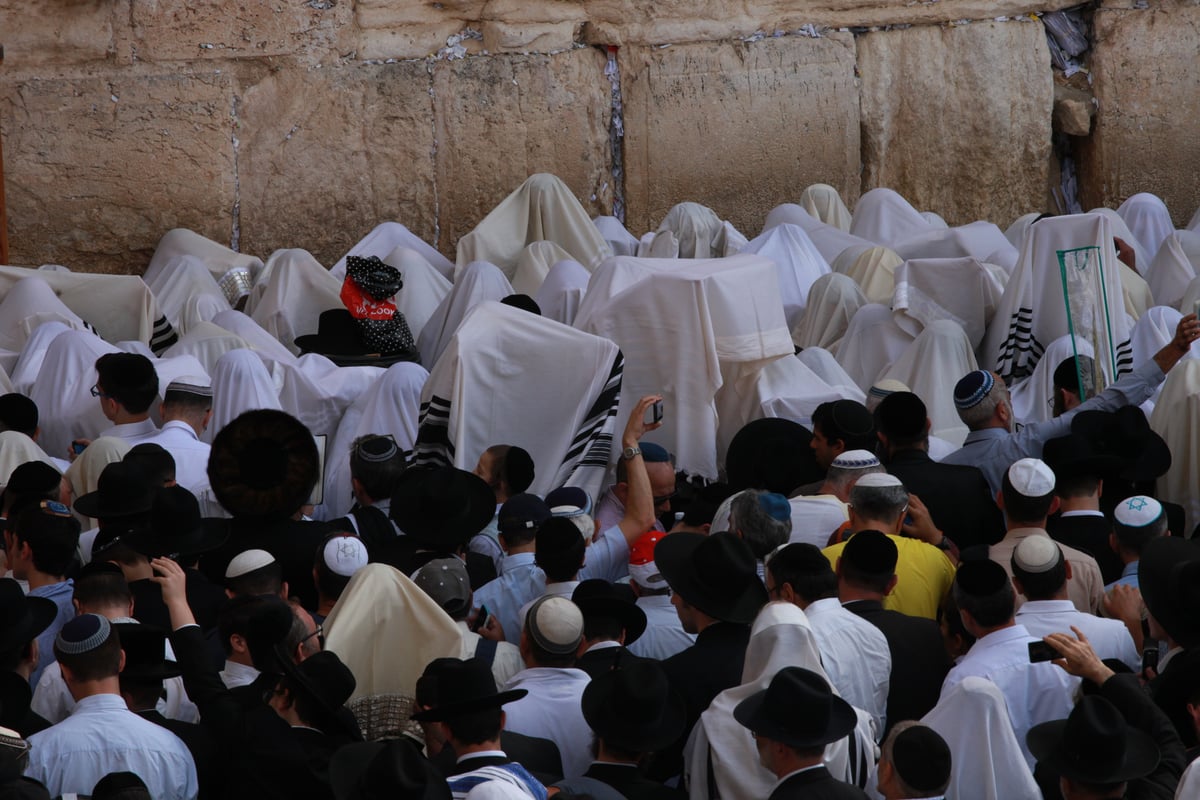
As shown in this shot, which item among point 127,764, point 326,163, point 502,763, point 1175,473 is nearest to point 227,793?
point 127,764

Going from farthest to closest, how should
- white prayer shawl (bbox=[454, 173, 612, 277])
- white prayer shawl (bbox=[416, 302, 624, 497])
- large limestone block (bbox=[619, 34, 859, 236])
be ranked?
large limestone block (bbox=[619, 34, 859, 236]), white prayer shawl (bbox=[454, 173, 612, 277]), white prayer shawl (bbox=[416, 302, 624, 497])

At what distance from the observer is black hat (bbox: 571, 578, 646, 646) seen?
4367 millimetres

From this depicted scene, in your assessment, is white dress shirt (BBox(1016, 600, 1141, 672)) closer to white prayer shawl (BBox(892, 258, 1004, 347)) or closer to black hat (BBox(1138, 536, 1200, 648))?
black hat (BBox(1138, 536, 1200, 648))

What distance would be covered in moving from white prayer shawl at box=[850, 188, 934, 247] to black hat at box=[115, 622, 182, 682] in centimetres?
761

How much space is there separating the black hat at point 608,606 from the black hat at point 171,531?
121cm

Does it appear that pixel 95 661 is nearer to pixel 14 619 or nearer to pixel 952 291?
pixel 14 619

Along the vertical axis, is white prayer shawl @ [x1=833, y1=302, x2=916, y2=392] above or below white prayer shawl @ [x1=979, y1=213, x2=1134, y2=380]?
below

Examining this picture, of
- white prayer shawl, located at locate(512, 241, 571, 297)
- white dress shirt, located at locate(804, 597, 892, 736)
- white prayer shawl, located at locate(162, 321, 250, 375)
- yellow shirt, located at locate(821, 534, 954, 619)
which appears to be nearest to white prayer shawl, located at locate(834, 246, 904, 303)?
white prayer shawl, located at locate(512, 241, 571, 297)

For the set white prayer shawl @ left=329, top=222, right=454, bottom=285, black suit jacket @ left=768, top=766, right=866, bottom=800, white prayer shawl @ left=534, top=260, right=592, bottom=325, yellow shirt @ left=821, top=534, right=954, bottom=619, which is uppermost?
black suit jacket @ left=768, top=766, right=866, bottom=800

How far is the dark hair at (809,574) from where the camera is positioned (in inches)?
169

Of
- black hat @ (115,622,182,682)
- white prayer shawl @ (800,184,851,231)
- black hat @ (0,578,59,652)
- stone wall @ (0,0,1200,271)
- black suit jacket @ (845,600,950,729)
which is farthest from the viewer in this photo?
white prayer shawl @ (800,184,851,231)

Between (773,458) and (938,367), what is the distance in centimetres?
160

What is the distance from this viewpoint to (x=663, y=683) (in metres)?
3.89

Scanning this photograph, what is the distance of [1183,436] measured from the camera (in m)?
6.15
